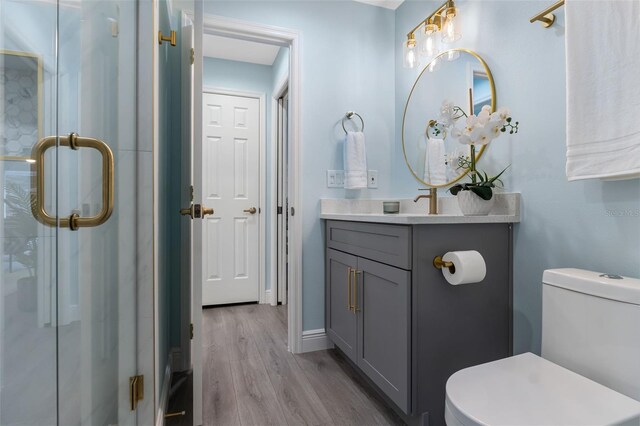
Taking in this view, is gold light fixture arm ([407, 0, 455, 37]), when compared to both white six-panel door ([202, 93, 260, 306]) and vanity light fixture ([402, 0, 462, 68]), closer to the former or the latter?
vanity light fixture ([402, 0, 462, 68])

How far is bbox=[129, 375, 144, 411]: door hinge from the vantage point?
112 centimetres

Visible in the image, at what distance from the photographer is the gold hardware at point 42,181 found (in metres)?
0.60

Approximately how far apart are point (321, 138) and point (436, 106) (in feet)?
2.42

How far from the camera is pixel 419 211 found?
6.75ft

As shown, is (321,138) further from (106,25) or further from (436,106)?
(106,25)

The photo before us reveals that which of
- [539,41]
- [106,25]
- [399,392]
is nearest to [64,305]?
[106,25]

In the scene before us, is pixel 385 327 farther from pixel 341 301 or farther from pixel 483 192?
pixel 483 192

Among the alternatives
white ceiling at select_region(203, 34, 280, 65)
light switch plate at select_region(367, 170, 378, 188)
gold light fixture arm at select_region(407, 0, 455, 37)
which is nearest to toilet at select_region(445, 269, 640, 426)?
light switch plate at select_region(367, 170, 378, 188)

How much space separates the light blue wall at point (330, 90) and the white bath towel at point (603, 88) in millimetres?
1298

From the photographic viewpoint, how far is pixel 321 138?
87.0 inches

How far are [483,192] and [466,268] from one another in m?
Answer: 0.41

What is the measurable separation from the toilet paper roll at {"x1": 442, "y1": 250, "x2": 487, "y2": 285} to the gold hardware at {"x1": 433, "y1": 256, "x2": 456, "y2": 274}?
2cm

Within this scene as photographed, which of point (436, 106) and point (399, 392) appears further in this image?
point (436, 106)

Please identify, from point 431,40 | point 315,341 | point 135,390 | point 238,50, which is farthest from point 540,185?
point 238,50
